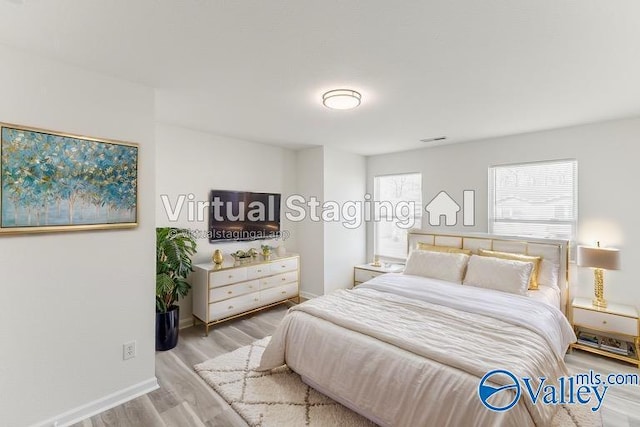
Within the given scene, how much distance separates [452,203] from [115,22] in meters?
4.25

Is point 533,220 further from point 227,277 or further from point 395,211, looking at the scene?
point 227,277

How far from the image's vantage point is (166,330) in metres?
2.95

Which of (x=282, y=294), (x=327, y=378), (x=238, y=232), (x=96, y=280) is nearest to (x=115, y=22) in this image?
(x=96, y=280)

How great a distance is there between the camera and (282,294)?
413 centimetres

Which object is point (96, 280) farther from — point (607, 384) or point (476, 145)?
point (476, 145)

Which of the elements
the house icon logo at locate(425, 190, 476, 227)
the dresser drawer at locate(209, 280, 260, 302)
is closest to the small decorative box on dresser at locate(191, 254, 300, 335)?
the dresser drawer at locate(209, 280, 260, 302)

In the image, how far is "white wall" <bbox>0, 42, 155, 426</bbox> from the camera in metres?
1.78

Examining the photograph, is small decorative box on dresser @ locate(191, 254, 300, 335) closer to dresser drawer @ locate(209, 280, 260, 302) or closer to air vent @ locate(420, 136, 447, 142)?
dresser drawer @ locate(209, 280, 260, 302)

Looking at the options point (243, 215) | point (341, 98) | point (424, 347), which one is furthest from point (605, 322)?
point (243, 215)

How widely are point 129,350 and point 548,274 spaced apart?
13.7ft

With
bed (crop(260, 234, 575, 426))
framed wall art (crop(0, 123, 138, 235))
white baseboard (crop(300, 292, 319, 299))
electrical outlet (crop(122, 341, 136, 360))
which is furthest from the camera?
white baseboard (crop(300, 292, 319, 299))

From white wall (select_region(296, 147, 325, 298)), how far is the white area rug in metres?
1.89

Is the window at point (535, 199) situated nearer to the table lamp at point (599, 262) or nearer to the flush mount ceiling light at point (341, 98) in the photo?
the table lamp at point (599, 262)

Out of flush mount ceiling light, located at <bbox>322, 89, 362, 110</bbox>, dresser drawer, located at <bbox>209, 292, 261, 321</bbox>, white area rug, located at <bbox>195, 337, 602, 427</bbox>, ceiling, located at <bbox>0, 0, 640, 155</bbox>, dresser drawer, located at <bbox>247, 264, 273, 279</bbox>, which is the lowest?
white area rug, located at <bbox>195, 337, 602, 427</bbox>
